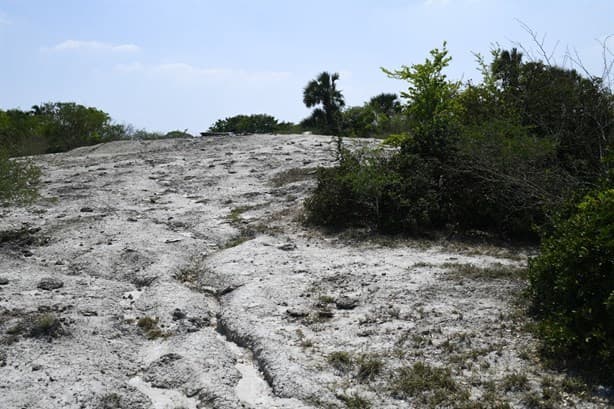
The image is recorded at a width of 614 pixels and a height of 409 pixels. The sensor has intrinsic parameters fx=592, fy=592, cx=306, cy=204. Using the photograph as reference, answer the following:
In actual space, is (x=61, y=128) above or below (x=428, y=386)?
above

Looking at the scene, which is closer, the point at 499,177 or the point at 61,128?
the point at 499,177

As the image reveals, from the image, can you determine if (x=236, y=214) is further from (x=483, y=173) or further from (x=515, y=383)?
(x=515, y=383)

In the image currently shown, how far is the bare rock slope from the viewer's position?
4410mm

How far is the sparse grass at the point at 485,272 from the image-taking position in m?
6.51

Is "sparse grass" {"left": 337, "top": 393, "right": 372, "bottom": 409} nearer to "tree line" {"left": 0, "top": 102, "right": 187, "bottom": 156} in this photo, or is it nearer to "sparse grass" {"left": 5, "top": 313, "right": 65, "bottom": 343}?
"sparse grass" {"left": 5, "top": 313, "right": 65, "bottom": 343}

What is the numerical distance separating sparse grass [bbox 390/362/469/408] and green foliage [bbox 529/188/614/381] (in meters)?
0.88

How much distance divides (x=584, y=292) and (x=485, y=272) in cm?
218

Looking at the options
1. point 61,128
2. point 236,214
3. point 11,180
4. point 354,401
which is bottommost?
point 354,401

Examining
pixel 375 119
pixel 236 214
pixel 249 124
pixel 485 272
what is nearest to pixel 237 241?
pixel 236 214

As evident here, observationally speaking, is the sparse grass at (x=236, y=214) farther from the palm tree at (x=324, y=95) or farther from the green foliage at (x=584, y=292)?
the palm tree at (x=324, y=95)

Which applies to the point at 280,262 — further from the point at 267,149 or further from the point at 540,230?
the point at 267,149

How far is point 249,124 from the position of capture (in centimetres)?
3553

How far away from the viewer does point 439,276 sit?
657cm

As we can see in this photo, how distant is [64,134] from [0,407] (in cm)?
2220
